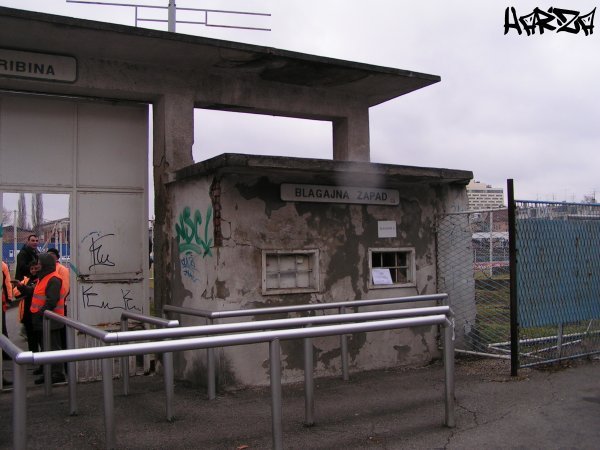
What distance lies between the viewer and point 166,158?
7770mm

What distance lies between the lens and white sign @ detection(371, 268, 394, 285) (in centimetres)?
768

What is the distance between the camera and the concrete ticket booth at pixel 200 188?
678cm

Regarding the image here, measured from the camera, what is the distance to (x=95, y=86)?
7.43m

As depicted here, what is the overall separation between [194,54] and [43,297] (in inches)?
137

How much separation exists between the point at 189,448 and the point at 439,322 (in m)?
2.26

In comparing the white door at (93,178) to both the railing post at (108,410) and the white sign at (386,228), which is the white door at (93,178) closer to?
the white sign at (386,228)

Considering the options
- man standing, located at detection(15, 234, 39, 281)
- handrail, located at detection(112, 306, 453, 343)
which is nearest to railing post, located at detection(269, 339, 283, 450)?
handrail, located at detection(112, 306, 453, 343)

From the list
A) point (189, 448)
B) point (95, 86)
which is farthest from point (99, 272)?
point (189, 448)

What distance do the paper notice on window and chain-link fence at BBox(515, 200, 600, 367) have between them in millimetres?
1623

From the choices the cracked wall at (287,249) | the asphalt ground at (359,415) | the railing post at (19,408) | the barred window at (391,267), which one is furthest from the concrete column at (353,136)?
the railing post at (19,408)

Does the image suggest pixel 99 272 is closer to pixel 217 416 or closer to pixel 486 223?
pixel 217 416

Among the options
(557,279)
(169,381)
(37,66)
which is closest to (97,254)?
(37,66)

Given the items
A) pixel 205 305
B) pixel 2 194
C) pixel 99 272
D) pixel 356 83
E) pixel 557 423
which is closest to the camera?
pixel 557 423

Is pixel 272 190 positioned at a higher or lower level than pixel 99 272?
higher
